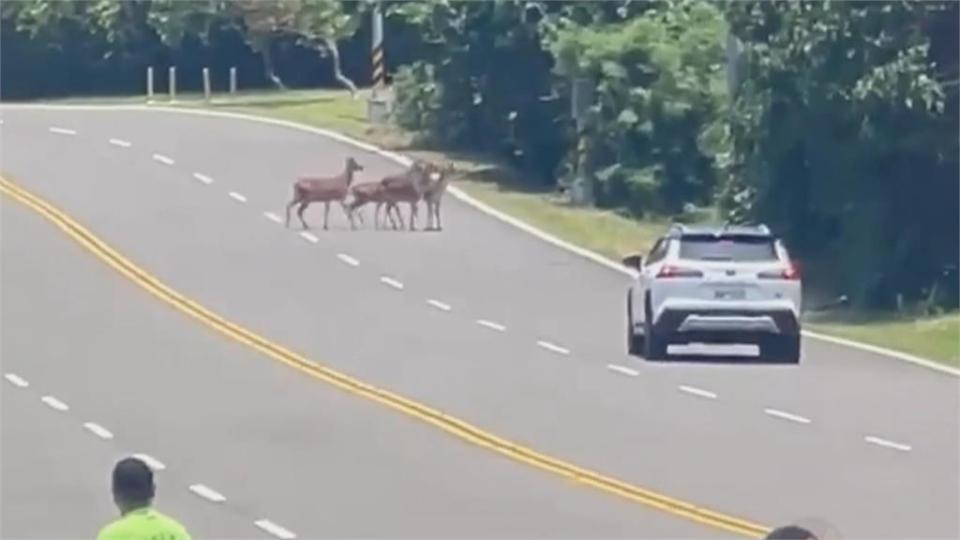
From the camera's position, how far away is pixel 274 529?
74.6ft

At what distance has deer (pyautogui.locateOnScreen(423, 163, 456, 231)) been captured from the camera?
47.4m

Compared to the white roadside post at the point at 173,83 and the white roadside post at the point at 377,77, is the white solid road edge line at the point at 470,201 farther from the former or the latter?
the white roadside post at the point at 173,83

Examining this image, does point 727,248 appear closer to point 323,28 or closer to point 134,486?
point 134,486

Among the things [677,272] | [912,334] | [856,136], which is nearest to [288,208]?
[856,136]

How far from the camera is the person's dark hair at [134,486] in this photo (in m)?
10.9

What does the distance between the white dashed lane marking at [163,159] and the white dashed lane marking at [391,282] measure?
14.1 m

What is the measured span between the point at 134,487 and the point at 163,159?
4551cm

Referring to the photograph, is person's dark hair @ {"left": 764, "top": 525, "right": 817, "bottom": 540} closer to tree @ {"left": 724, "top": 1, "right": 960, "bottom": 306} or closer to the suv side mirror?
the suv side mirror

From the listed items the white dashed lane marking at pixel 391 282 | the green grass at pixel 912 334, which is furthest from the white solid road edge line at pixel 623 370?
the white dashed lane marking at pixel 391 282

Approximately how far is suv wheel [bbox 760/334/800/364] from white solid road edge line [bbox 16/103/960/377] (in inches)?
54.0

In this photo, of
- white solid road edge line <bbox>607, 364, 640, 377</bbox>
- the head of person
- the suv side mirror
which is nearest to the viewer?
the head of person

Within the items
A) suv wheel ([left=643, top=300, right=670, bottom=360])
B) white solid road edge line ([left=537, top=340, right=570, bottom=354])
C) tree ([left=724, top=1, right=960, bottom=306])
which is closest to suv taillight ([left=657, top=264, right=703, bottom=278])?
suv wheel ([left=643, top=300, right=670, bottom=360])

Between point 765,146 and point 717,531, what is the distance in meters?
23.9

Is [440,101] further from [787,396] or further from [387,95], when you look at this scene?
[787,396]
